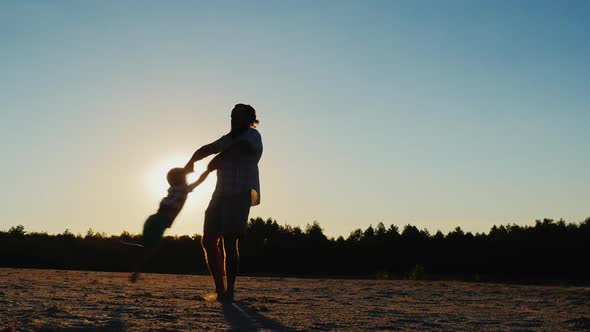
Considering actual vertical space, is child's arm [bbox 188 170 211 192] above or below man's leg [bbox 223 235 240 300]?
above

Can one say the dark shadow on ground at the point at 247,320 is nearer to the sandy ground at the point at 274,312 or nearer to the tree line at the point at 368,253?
the sandy ground at the point at 274,312

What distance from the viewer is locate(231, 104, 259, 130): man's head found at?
6473mm

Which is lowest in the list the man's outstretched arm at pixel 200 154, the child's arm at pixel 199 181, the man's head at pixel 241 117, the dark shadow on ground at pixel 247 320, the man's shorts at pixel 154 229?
the dark shadow on ground at pixel 247 320

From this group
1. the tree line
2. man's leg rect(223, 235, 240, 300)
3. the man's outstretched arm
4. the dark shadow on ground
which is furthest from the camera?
the tree line

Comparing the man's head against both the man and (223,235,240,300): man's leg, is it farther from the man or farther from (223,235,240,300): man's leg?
(223,235,240,300): man's leg

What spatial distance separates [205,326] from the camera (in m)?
3.98

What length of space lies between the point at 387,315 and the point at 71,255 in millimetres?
23073

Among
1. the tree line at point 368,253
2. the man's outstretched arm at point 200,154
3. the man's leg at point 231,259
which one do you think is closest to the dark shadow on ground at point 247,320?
the man's leg at point 231,259

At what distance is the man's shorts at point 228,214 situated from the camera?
6168mm

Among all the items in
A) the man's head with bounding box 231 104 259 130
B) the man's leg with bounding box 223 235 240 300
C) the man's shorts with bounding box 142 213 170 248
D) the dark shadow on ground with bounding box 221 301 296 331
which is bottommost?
the dark shadow on ground with bounding box 221 301 296 331

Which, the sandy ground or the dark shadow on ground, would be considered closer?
the dark shadow on ground

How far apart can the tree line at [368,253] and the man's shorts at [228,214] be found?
64.5 ft

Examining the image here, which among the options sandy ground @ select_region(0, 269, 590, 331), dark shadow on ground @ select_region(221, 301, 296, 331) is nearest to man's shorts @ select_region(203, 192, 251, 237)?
sandy ground @ select_region(0, 269, 590, 331)

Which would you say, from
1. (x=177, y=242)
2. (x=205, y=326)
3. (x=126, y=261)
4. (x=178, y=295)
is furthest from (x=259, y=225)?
(x=205, y=326)
